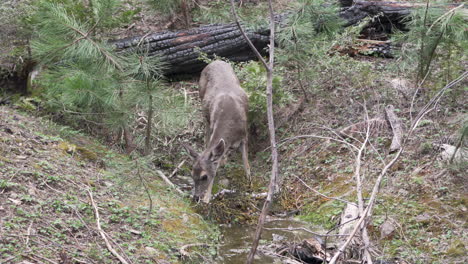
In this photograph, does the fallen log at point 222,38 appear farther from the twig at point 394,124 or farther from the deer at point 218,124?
the twig at point 394,124

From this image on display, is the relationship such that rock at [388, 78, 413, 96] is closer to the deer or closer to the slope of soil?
the deer

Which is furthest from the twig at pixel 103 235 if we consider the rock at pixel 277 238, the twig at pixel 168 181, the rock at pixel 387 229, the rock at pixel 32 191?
the rock at pixel 387 229

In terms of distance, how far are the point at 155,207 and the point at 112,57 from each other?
96.4 inches

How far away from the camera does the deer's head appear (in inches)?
325

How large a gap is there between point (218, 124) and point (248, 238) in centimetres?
260

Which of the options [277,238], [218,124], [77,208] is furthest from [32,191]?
[218,124]

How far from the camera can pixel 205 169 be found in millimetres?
8453

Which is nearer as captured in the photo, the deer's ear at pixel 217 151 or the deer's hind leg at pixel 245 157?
the deer's ear at pixel 217 151

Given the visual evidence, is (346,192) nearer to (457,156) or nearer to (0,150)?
(457,156)

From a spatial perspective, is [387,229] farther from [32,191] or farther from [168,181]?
[32,191]

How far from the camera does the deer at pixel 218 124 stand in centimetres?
843

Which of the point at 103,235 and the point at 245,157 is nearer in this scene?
the point at 103,235

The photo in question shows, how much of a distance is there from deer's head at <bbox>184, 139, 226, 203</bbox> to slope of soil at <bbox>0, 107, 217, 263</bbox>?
38 centimetres

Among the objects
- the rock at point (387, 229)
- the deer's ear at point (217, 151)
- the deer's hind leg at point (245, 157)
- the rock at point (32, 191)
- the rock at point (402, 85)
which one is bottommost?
the deer's hind leg at point (245, 157)
